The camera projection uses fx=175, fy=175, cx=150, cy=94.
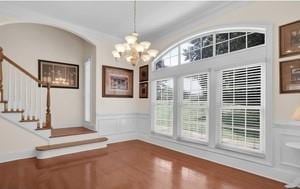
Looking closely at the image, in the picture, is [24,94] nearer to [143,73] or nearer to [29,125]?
[29,125]

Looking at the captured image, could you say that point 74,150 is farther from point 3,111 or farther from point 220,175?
point 220,175

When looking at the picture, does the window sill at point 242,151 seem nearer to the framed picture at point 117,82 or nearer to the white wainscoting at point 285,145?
the white wainscoting at point 285,145

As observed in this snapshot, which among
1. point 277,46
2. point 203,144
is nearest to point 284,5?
point 277,46

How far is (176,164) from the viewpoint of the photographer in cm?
369

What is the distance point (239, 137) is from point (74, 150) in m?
3.83

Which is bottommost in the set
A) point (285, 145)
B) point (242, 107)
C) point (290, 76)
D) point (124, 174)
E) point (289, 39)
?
point (124, 174)

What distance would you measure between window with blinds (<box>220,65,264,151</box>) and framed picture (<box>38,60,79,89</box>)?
187 inches

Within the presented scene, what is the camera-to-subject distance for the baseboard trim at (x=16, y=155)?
3.73m

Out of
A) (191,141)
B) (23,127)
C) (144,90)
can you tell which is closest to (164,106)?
(144,90)

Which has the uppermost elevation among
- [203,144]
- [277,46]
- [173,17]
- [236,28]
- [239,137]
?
[173,17]

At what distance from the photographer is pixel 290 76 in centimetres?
281

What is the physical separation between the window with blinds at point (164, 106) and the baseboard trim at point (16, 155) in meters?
3.26

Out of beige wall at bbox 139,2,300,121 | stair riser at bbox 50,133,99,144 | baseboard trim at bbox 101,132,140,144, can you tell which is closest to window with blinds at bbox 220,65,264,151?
beige wall at bbox 139,2,300,121

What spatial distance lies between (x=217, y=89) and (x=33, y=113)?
4681 millimetres
